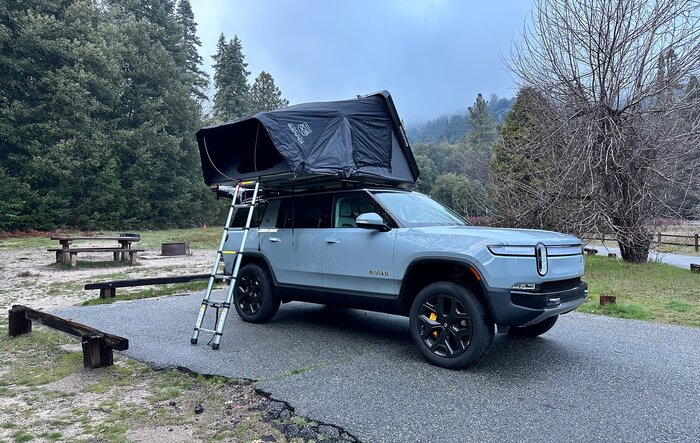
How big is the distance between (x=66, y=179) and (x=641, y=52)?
30.8 m

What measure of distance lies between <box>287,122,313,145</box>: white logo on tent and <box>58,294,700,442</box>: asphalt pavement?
2.40 metres

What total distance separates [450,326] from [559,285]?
1099mm

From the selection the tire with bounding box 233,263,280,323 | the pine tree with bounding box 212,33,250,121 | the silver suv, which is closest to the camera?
the silver suv

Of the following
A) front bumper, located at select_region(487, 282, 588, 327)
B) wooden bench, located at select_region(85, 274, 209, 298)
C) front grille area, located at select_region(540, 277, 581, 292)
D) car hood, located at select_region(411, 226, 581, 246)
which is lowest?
wooden bench, located at select_region(85, 274, 209, 298)

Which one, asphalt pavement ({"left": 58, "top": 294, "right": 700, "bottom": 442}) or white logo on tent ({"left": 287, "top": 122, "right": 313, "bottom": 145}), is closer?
asphalt pavement ({"left": 58, "top": 294, "right": 700, "bottom": 442})

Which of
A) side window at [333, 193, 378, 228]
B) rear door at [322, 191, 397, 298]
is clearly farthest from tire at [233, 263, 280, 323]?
side window at [333, 193, 378, 228]

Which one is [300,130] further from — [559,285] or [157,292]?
[157,292]

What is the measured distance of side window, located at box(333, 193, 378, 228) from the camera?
5.45 m

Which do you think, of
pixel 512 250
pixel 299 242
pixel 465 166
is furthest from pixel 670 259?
pixel 299 242

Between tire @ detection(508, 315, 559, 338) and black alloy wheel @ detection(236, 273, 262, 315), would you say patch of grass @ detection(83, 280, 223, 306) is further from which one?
tire @ detection(508, 315, 559, 338)

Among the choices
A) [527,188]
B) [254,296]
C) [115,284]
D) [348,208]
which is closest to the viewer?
[348,208]

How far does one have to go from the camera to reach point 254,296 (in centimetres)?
641

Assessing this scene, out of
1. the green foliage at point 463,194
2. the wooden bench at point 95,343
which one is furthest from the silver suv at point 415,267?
the green foliage at point 463,194

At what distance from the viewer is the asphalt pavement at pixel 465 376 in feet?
10.6
